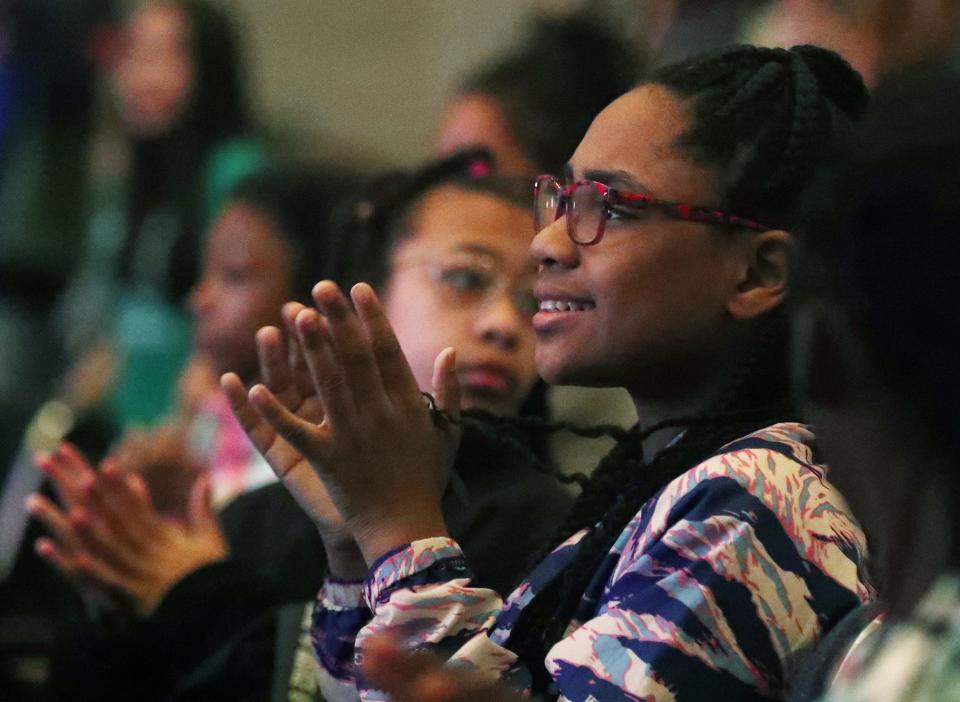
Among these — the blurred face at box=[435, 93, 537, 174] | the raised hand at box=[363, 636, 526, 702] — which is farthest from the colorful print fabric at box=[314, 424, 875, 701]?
the blurred face at box=[435, 93, 537, 174]

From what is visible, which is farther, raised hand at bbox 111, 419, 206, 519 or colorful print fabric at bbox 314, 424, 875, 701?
raised hand at bbox 111, 419, 206, 519

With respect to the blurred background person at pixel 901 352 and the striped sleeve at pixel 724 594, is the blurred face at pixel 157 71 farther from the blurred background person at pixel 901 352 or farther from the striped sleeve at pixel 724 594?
the blurred background person at pixel 901 352

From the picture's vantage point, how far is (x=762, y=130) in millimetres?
1689

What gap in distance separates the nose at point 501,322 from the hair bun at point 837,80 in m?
0.76

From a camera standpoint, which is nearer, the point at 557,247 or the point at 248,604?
the point at 557,247

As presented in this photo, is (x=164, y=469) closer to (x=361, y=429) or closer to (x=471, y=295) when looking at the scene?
(x=471, y=295)

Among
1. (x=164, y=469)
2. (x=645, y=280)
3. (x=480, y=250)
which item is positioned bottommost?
(x=164, y=469)

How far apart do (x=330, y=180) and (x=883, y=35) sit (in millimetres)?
1790

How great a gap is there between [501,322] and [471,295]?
3.5 inches

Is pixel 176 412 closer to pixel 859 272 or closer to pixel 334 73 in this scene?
pixel 334 73

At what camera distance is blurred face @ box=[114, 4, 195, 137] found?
16.9 ft

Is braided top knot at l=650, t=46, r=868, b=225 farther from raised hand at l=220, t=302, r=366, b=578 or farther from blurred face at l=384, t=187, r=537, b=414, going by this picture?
blurred face at l=384, t=187, r=537, b=414

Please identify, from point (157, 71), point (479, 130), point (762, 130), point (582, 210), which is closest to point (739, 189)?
point (762, 130)

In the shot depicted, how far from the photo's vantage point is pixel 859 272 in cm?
119
